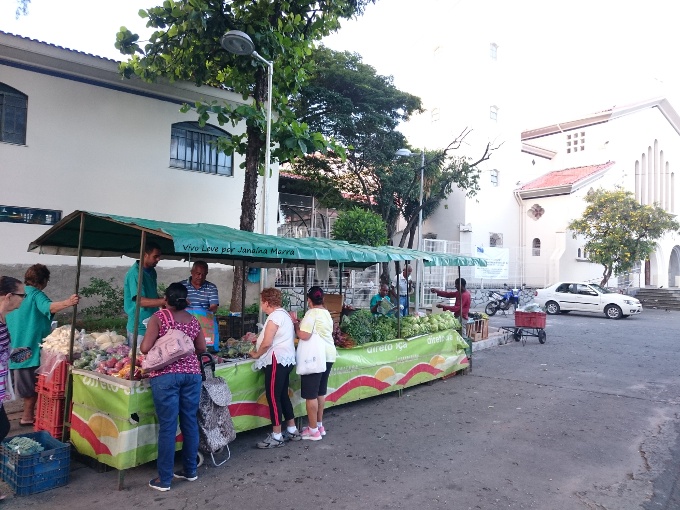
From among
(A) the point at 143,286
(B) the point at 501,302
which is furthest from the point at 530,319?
(A) the point at 143,286

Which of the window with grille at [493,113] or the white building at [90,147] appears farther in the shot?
the window with grille at [493,113]

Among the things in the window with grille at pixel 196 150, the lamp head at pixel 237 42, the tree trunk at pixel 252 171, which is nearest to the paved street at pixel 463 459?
the tree trunk at pixel 252 171

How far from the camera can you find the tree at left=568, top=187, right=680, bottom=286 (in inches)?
956

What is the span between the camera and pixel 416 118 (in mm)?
28797

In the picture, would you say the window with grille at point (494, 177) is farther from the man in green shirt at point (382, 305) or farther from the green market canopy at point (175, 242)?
the green market canopy at point (175, 242)

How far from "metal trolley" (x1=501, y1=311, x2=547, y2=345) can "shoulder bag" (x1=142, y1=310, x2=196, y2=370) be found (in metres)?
10.8

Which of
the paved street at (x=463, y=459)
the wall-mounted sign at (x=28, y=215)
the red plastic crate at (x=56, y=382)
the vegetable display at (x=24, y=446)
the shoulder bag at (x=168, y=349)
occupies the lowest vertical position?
the paved street at (x=463, y=459)

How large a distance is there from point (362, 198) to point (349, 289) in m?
4.82

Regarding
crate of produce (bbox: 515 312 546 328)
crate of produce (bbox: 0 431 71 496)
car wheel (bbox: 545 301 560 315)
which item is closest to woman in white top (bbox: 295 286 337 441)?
crate of produce (bbox: 0 431 71 496)

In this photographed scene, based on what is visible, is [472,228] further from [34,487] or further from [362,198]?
[34,487]

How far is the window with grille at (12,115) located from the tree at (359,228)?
888 centimetres

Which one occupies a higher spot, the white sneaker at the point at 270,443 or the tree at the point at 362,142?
the tree at the point at 362,142

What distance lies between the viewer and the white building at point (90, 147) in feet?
36.3

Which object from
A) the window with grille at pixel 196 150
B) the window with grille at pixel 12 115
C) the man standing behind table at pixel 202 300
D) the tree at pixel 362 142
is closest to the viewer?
the man standing behind table at pixel 202 300
